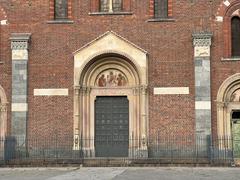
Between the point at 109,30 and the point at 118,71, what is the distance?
198 centimetres

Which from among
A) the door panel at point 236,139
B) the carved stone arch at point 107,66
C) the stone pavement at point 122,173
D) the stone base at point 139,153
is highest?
the carved stone arch at point 107,66

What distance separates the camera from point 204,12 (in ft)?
72.8

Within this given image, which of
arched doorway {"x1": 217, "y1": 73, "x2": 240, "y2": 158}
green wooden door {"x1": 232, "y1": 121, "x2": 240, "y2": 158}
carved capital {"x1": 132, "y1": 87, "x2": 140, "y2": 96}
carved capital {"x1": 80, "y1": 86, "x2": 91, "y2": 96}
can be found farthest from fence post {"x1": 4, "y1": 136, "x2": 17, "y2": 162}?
green wooden door {"x1": 232, "y1": 121, "x2": 240, "y2": 158}

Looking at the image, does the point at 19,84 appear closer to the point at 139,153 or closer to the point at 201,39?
the point at 139,153

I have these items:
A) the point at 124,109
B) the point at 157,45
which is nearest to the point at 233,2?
the point at 157,45

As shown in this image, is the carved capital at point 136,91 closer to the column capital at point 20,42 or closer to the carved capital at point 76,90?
the carved capital at point 76,90

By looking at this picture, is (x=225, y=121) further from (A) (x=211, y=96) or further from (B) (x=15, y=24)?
(B) (x=15, y=24)

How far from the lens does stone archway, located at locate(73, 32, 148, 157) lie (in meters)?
21.9

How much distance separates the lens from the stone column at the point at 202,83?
2133 cm

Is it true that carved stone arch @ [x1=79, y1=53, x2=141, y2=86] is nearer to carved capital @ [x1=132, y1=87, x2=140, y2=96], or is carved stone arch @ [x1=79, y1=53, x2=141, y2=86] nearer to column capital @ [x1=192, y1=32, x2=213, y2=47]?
carved capital @ [x1=132, y1=87, x2=140, y2=96]

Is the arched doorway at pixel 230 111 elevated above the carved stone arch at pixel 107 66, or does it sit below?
below

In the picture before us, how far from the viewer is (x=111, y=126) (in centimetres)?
2259

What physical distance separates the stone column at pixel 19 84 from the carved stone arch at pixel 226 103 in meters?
8.76

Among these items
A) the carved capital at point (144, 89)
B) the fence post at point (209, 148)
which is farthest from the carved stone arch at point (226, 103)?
the carved capital at point (144, 89)
